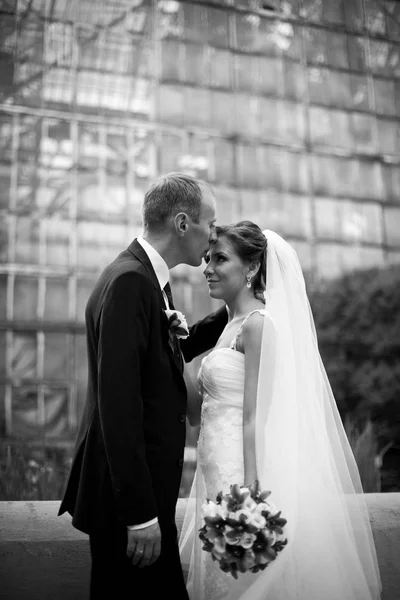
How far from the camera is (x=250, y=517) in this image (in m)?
2.05

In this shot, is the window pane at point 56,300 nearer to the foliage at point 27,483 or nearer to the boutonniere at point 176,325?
the foliage at point 27,483

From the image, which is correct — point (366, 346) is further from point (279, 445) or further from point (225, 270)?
point (279, 445)

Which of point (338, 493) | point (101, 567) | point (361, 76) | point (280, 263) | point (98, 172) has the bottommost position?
point (101, 567)

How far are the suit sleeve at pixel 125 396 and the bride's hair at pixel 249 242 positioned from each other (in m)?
0.89

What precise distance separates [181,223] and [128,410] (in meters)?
0.80

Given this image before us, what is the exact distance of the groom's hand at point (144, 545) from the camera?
2006mm

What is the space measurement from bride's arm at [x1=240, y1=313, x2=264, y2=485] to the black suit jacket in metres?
0.35

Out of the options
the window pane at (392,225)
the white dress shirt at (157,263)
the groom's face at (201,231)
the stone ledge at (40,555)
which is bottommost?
the stone ledge at (40,555)

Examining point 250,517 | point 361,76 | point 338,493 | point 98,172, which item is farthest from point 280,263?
point 361,76

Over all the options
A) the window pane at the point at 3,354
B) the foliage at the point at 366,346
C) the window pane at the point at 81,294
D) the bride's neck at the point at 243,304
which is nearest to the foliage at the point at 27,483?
the bride's neck at the point at 243,304

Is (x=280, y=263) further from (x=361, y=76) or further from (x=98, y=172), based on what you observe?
(x=361, y=76)

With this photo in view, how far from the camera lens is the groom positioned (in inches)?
79.4

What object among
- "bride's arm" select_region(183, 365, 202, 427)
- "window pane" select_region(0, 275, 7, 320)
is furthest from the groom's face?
"window pane" select_region(0, 275, 7, 320)

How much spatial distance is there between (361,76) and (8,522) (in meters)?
14.2
